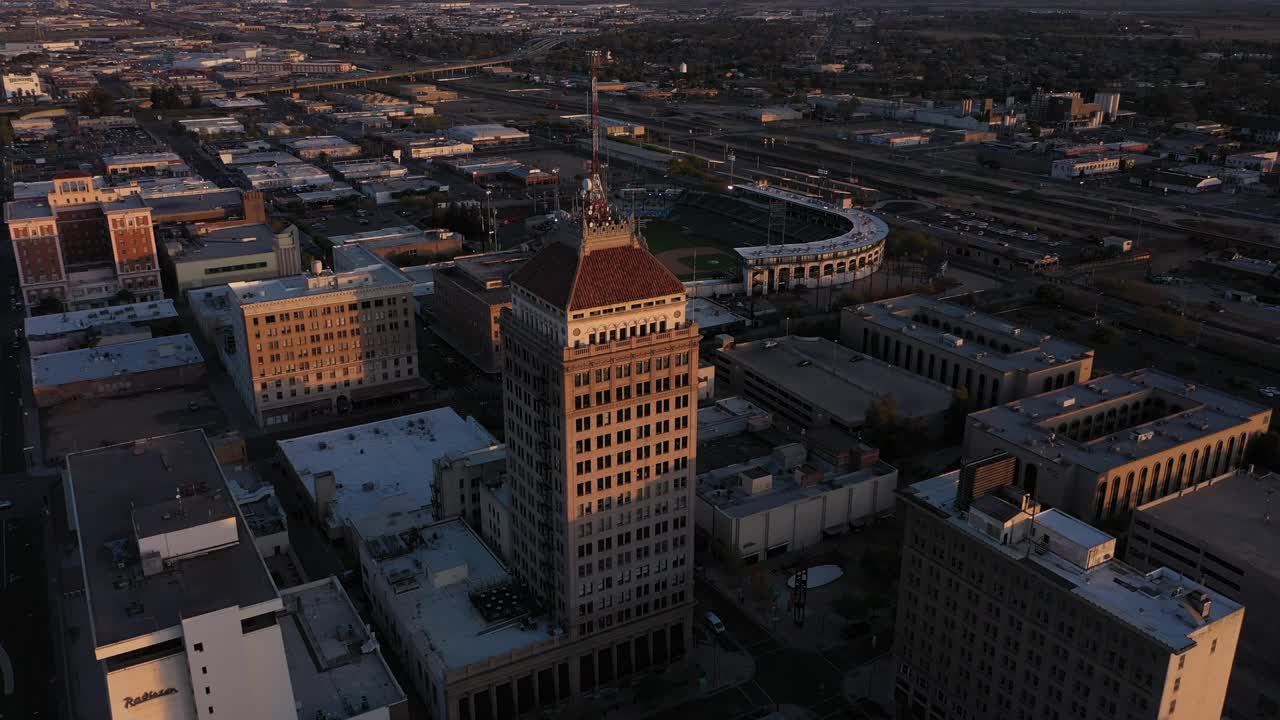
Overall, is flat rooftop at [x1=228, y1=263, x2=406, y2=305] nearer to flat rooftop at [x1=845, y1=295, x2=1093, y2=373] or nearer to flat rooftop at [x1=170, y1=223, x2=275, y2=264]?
flat rooftop at [x1=170, y1=223, x2=275, y2=264]

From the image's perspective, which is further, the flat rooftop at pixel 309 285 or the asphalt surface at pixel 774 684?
the flat rooftop at pixel 309 285

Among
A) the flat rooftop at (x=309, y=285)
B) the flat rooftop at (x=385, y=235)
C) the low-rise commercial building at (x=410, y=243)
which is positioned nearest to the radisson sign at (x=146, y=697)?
the flat rooftop at (x=309, y=285)

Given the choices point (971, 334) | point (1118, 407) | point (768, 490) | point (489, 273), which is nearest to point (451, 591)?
point (768, 490)

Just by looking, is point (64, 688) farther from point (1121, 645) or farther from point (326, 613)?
point (1121, 645)

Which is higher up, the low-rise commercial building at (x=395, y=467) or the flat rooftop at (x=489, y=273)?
the flat rooftop at (x=489, y=273)

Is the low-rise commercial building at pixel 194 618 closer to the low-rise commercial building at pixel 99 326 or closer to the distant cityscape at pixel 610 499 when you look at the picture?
the distant cityscape at pixel 610 499

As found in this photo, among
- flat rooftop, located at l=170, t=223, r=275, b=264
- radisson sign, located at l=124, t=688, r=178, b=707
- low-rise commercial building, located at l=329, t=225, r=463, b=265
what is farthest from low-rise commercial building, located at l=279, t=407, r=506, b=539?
low-rise commercial building, located at l=329, t=225, r=463, b=265

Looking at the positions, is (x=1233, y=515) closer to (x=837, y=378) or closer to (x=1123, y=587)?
(x=1123, y=587)
